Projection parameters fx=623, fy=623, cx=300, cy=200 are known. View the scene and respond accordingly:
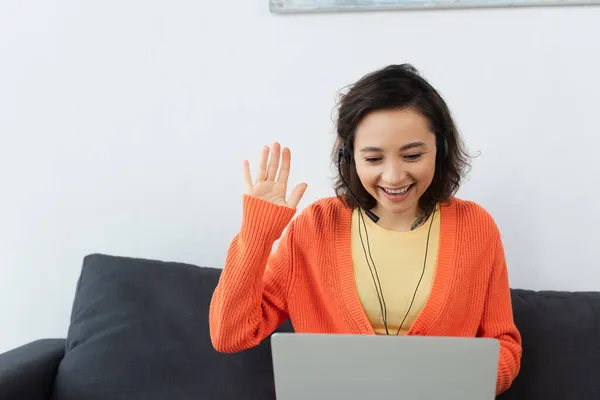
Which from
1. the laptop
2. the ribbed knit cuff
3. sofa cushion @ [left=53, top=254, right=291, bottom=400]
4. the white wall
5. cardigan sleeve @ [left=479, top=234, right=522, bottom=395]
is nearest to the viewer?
the laptop

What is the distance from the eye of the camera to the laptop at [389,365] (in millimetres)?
849

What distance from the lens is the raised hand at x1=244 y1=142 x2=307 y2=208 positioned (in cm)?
111

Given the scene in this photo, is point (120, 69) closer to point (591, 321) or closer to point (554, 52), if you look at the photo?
point (554, 52)

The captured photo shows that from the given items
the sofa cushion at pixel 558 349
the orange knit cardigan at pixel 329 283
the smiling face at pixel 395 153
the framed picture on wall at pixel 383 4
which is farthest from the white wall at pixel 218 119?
the smiling face at pixel 395 153

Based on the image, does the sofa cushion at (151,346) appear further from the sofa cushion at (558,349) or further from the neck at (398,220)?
the sofa cushion at (558,349)

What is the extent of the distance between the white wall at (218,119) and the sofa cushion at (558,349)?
185 mm

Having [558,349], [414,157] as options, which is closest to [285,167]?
[414,157]

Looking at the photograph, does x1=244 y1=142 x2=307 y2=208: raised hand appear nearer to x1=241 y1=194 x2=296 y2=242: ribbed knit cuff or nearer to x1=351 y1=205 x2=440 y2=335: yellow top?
x1=241 y1=194 x2=296 y2=242: ribbed knit cuff

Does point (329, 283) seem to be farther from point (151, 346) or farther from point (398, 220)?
point (151, 346)

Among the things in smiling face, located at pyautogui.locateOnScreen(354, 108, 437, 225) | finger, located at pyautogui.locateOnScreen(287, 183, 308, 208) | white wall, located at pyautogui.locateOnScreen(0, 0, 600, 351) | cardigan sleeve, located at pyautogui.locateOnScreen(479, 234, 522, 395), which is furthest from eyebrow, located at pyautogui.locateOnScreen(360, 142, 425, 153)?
white wall, located at pyautogui.locateOnScreen(0, 0, 600, 351)

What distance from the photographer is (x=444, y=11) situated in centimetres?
146

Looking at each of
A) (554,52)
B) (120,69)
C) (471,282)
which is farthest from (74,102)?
(554,52)

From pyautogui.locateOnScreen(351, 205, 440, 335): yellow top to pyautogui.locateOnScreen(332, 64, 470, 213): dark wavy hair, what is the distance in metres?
0.07

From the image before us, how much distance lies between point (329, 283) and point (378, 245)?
4.9 inches
